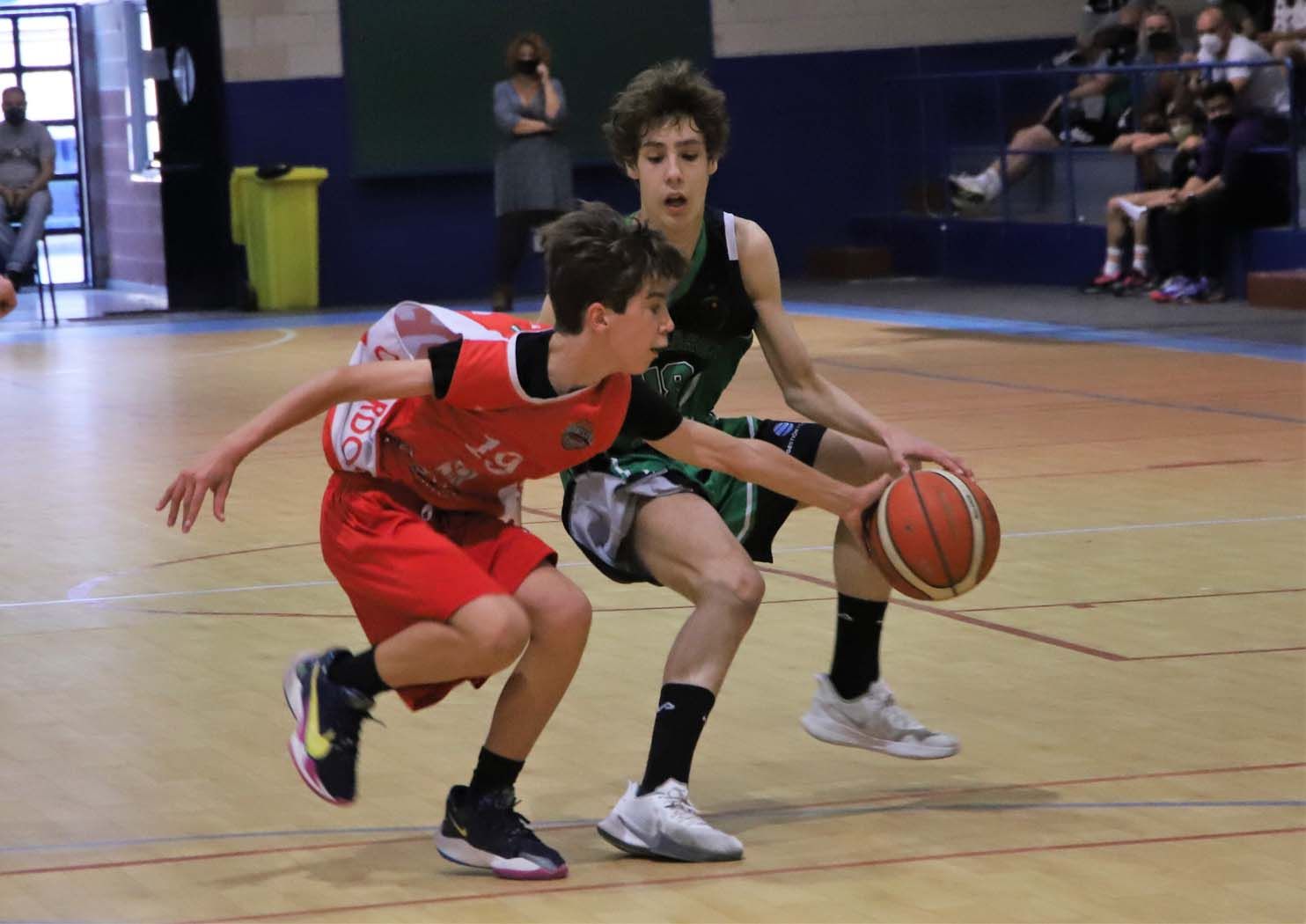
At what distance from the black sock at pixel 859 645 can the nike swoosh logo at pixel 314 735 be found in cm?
132

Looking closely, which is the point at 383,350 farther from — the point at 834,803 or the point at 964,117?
the point at 964,117

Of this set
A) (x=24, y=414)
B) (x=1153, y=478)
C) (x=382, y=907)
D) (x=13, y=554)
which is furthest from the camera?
(x=24, y=414)

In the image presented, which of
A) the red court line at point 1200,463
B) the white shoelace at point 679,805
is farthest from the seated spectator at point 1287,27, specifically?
the white shoelace at point 679,805

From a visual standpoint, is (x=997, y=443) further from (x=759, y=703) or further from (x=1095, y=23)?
(x=1095, y=23)

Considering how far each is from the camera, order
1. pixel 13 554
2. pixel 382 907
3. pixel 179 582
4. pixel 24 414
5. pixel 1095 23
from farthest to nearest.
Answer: pixel 1095 23, pixel 24 414, pixel 13 554, pixel 179 582, pixel 382 907

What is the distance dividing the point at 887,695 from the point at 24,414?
772 cm

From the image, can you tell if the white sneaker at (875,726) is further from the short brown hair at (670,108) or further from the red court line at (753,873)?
the short brown hair at (670,108)

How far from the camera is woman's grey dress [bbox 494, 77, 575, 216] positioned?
53.8ft

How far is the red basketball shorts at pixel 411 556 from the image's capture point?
3971 millimetres

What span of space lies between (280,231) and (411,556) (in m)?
14.2

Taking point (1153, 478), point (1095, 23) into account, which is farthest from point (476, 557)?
point (1095, 23)

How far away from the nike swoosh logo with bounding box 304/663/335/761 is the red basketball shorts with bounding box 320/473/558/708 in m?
0.16

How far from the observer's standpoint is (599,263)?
396cm

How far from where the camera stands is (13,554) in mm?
7531
